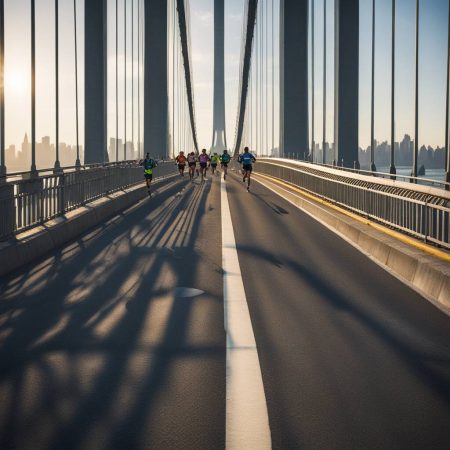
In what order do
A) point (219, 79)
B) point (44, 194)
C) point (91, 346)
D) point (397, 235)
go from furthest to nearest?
point (219, 79), point (44, 194), point (397, 235), point (91, 346)

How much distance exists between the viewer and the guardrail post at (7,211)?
1162 cm

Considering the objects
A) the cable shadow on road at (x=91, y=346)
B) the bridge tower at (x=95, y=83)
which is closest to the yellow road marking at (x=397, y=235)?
the cable shadow on road at (x=91, y=346)

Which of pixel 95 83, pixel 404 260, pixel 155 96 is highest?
pixel 155 96

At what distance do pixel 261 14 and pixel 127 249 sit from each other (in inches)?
2826

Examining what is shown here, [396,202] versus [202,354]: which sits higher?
[396,202]

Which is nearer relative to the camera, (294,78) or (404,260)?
(404,260)

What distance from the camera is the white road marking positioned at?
164 inches

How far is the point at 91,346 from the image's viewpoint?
6.39 metres

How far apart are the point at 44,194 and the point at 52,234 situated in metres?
1.08

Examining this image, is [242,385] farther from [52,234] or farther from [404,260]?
[52,234]

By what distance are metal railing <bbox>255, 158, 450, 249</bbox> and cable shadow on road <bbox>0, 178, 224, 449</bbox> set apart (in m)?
3.28

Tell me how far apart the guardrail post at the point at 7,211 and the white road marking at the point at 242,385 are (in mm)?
4036

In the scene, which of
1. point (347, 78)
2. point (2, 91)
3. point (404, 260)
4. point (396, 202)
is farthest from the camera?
point (347, 78)

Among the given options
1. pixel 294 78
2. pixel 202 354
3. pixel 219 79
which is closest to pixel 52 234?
pixel 202 354
